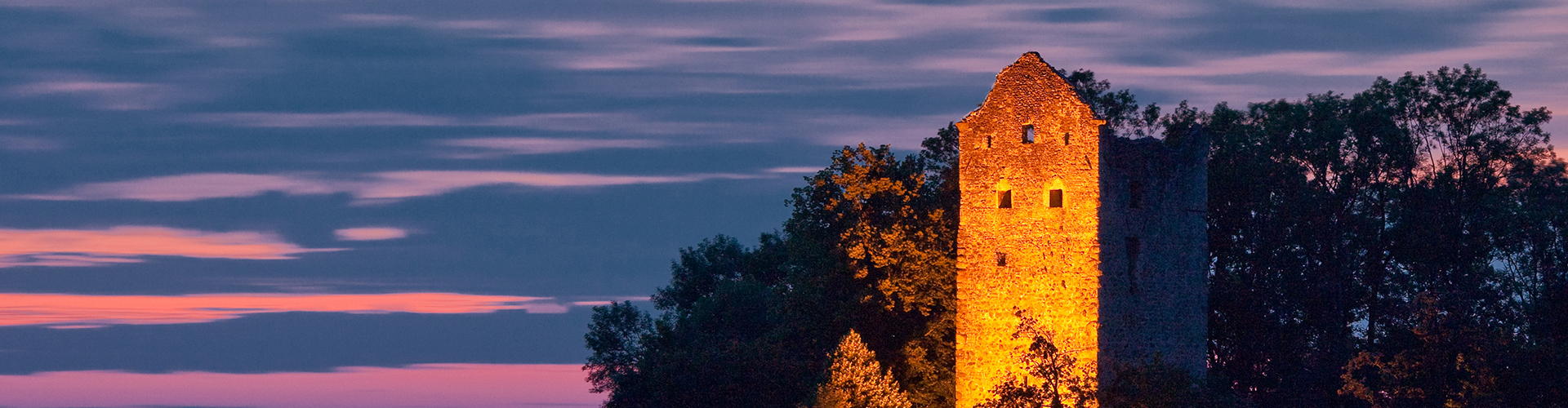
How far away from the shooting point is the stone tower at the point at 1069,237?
39344mm

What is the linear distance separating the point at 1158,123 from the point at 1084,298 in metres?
14.0

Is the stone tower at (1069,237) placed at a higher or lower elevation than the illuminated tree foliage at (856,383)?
higher

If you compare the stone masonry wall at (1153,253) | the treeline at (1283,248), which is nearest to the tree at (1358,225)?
the treeline at (1283,248)

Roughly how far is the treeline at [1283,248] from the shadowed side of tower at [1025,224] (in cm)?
382

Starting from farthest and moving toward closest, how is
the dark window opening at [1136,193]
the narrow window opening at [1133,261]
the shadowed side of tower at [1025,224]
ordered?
1. the dark window opening at [1136,193]
2. the narrow window opening at [1133,261]
3. the shadowed side of tower at [1025,224]

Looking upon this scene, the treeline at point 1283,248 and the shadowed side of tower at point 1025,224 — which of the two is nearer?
the shadowed side of tower at point 1025,224

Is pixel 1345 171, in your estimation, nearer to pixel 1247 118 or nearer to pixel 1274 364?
pixel 1247 118

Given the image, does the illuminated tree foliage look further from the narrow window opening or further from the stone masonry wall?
the narrow window opening

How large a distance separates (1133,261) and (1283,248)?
37.6 feet

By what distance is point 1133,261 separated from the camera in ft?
132

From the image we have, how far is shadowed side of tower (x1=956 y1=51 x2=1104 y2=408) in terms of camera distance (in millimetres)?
39312

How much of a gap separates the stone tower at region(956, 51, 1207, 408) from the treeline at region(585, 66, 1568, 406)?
4.01 meters

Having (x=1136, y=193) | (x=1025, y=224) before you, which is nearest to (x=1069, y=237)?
(x=1025, y=224)

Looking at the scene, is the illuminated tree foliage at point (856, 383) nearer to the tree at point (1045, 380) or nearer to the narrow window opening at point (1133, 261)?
the tree at point (1045, 380)
